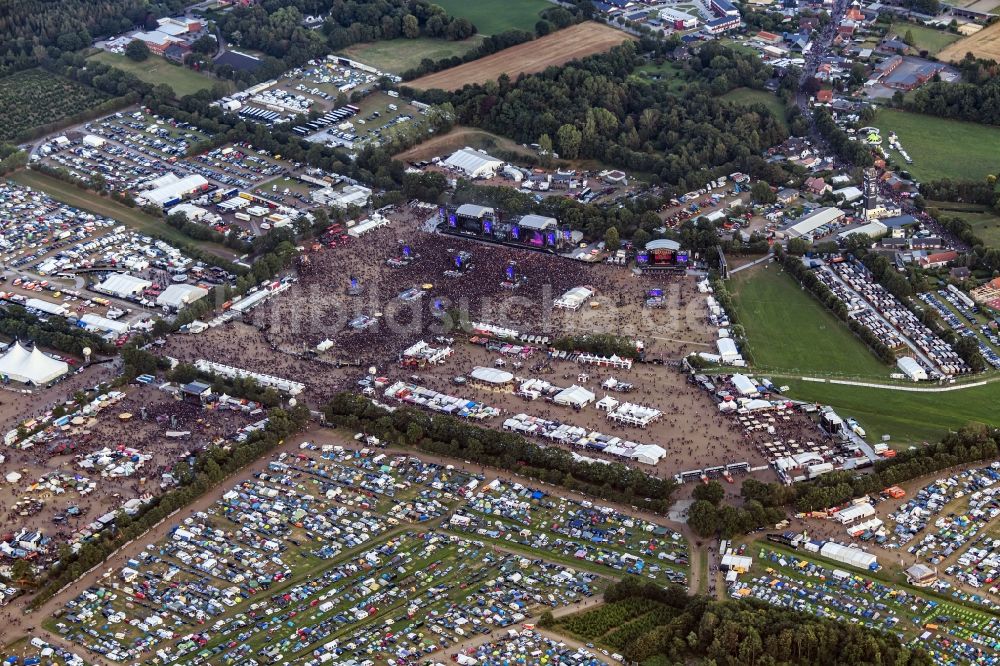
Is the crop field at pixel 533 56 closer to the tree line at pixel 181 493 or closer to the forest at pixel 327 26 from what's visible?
the forest at pixel 327 26

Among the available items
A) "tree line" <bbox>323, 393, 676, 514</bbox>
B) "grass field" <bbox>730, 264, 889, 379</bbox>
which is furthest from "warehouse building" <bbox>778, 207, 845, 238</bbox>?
"tree line" <bbox>323, 393, 676, 514</bbox>

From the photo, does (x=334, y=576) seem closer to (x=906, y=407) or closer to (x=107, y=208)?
(x=906, y=407)

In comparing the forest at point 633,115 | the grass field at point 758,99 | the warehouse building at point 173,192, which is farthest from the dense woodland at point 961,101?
the warehouse building at point 173,192

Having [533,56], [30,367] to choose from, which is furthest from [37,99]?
[30,367]

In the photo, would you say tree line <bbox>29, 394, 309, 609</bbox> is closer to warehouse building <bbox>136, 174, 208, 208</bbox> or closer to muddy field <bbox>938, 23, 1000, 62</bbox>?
warehouse building <bbox>136, 174, 208, 208</bbox>

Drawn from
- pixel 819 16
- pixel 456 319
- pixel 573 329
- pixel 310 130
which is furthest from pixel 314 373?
pixel 819 16
